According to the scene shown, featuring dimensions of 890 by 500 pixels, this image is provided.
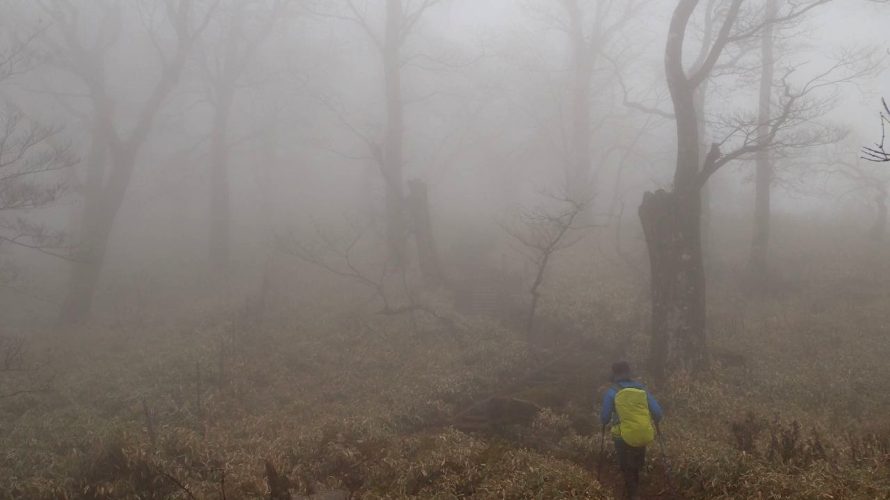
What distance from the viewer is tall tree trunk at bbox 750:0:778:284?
17.5 metres

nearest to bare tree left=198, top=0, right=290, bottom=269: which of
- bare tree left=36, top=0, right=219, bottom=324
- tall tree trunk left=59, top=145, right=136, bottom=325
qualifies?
bare tree left=36, top=0, right=219, bottom=324

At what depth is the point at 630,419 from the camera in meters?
7.67

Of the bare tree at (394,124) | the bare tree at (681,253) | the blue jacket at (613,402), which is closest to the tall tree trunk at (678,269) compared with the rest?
the bare tree at (681,253)

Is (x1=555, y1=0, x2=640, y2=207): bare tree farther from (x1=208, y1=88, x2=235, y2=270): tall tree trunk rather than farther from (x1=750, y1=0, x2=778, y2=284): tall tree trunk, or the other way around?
(x1=208, y1=88, x2=235, y2=270): tall tree trunk

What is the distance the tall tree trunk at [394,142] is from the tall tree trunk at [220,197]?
292 inches

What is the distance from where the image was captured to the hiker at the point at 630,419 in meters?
7.62

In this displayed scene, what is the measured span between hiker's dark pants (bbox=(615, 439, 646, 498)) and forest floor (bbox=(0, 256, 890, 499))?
19 cm

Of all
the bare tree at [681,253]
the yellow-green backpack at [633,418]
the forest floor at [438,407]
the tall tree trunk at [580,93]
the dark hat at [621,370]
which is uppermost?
the tall tree trunk at [580,93]

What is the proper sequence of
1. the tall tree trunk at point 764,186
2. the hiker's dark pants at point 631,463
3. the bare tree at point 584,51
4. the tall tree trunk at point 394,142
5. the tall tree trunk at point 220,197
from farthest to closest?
1. the bare tree at point 584,51
2. the tall tree trunk at point 220,197
3. the tall tree trunk at point 394,142
4. the tall tree trunk at point 764,186
5. the hiker's dark pants at point 631,463

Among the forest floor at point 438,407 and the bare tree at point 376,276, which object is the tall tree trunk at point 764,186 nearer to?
the forest floor at point 438,407

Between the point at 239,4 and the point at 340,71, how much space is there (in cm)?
1473

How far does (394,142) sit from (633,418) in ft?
50.7

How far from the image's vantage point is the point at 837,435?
8.88m

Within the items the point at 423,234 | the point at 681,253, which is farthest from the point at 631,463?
the point at 423,234
